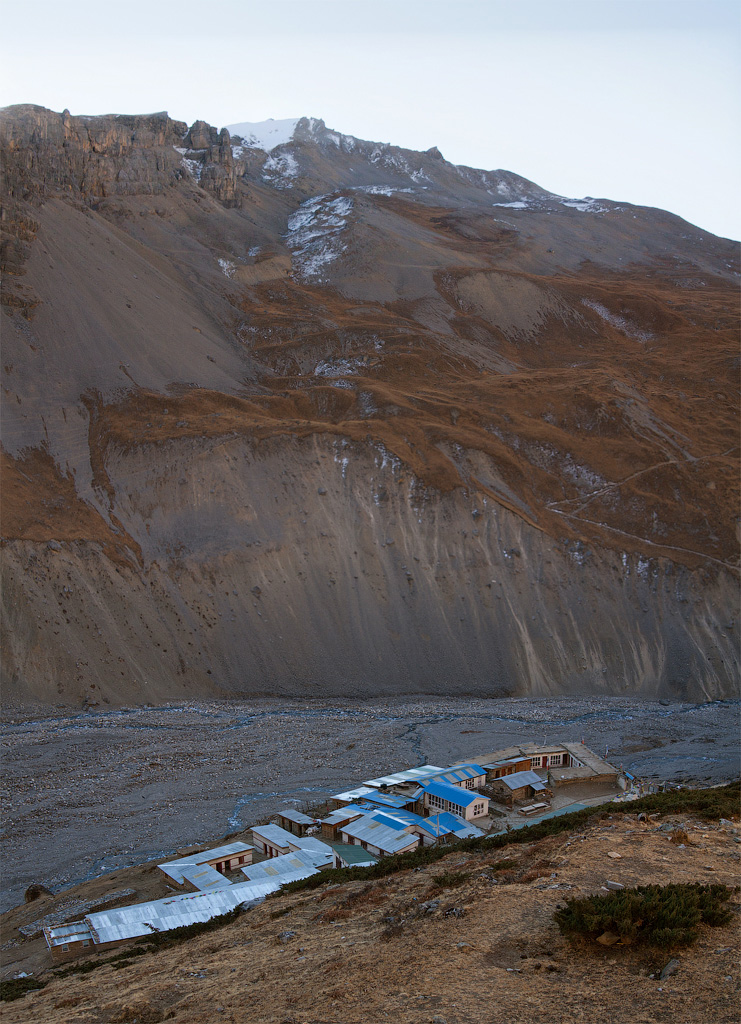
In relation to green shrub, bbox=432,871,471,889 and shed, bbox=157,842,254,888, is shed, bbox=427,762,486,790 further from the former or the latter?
green shrub, bbox=432,871,471,889

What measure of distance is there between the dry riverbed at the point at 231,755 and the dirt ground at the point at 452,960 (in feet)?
34.5

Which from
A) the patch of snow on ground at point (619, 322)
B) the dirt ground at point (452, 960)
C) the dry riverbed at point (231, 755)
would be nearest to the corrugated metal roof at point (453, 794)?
the dry riverbed at point (231, 755)

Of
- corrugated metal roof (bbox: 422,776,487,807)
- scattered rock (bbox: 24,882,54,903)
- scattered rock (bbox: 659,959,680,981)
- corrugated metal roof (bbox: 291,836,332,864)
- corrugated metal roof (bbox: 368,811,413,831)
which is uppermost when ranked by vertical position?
scattered rock (bbox: 659,959,680,981)

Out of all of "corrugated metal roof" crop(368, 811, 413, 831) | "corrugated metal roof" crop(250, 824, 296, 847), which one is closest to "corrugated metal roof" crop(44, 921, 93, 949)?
"corrugated metal roof" crop(250, 824, 296, 847)

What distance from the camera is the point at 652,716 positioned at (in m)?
39.9

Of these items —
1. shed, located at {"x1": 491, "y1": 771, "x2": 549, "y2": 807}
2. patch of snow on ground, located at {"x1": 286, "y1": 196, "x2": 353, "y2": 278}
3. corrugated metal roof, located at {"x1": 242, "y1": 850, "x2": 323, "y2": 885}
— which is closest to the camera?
corrugated metal roof, located at {"x1": 242, "y1": 850, "x2": 323, "y2": 885}

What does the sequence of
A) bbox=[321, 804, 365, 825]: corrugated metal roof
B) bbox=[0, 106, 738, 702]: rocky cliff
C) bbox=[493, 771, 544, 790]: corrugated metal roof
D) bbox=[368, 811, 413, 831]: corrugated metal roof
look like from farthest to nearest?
bbox=[0, 106, 738, 702]: rocky cliff, bbox=[493, 771, 544, 790]: corrugated metal roof, bbox=[321, 804, 365, 825]: corrugated metal roof, bbox=[368, 811, 413, 831]: corrugated metal roof

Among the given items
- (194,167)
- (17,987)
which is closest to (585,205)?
(194,167)

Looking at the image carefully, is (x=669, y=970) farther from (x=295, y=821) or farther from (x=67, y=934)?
(x=295, y=821)

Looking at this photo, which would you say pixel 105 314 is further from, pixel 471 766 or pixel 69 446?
pixel 471 766

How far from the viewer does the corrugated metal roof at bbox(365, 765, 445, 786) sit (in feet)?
93.4

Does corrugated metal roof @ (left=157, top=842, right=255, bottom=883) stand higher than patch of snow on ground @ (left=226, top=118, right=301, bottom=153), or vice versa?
patch of snow on ground @ (left=226, top=118, right=301, bottom=153)

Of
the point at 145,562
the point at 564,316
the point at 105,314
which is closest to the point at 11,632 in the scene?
the point at 145,562

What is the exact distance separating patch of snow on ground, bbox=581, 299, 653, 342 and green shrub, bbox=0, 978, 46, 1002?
7324cm
